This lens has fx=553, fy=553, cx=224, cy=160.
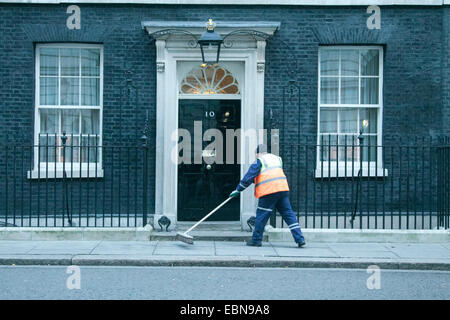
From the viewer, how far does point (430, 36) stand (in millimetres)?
10883

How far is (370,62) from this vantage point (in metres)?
11.1

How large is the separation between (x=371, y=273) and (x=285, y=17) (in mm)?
5441

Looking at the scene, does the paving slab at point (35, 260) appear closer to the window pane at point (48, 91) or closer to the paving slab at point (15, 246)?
the paving slab at point (15, 246)

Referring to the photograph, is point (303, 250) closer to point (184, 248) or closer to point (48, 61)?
point (184, 248)

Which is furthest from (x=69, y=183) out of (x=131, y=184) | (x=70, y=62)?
(x=70, y=62)

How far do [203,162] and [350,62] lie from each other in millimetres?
3560

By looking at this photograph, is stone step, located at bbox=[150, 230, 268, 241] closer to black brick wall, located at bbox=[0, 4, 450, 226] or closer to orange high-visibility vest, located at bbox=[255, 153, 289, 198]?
orange high-visibility vest, located at bbox=[255, 153, 289, 198]

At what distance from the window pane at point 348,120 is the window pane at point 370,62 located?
811 millimetres

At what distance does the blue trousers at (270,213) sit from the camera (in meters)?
8.90

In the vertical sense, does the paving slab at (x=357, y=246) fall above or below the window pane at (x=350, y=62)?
below

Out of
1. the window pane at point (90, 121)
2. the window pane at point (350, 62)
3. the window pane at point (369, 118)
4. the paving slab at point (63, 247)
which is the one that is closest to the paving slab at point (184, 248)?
the paving slab at point (63, 247)

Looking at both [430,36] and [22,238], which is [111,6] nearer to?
Answer: [22,238]

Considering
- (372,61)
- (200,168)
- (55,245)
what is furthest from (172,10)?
(55,245)

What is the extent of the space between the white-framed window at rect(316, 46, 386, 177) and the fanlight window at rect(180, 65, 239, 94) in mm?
1789
